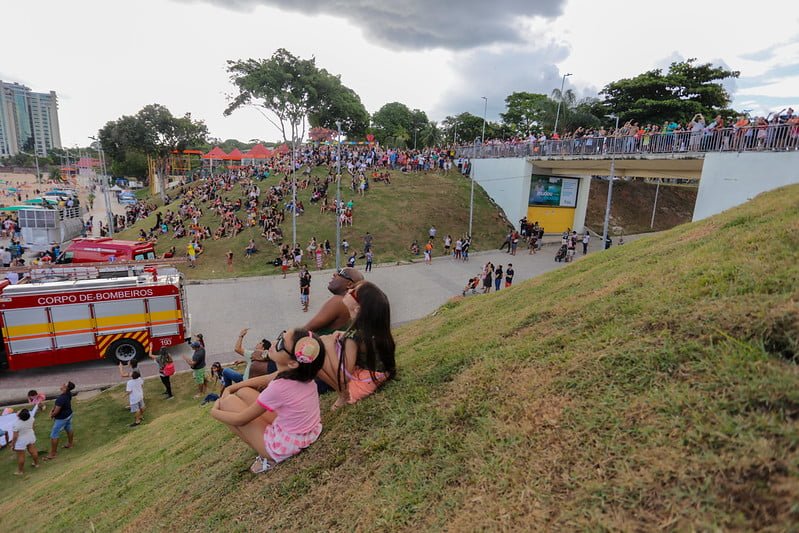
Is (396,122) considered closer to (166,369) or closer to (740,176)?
(740,176)

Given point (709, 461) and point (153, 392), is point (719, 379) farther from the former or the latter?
point (153, 392)

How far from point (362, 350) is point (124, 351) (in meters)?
11.2

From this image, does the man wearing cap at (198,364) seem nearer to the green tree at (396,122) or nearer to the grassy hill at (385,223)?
the grassy hill at (385,223)

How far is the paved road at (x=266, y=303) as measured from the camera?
11.9 metres

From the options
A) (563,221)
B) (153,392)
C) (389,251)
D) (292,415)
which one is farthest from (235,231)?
(292,415)

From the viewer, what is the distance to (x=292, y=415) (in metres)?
3.92

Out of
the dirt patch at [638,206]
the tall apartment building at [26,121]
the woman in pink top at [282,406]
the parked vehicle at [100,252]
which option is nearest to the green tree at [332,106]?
the parked vehicle at [100,252]

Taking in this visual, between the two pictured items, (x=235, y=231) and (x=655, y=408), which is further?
(x=235, y=231)

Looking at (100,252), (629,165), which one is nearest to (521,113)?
(629,165)

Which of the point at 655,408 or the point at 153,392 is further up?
the point at 655,408

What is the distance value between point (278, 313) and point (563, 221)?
869 inches

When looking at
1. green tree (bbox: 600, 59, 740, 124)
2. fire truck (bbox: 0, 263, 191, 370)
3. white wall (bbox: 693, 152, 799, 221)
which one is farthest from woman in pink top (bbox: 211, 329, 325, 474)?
green tree (bbox: 600, 59, 740, 124)

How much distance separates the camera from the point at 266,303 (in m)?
18.0

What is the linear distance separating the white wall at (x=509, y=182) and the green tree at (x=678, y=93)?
17.8 meters
